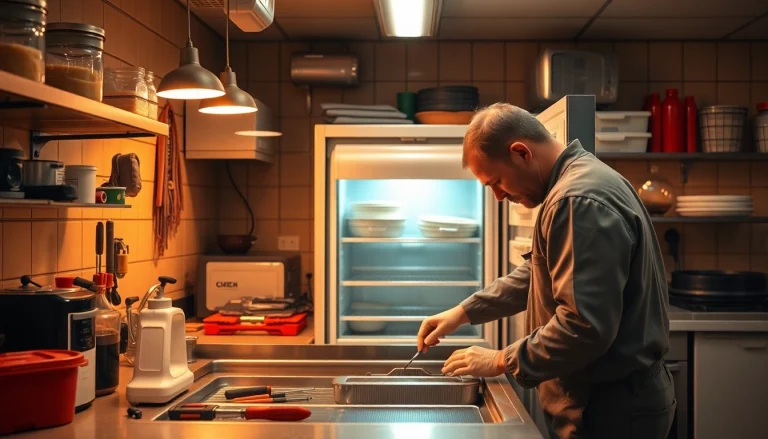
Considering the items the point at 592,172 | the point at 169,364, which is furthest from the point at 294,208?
the point at 592,172

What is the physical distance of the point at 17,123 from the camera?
197 cm

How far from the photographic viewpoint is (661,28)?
12.6ft

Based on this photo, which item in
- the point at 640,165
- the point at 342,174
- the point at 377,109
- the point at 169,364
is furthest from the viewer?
the point at 640,165

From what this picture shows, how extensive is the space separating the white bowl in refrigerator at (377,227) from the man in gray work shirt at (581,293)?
1.57 m

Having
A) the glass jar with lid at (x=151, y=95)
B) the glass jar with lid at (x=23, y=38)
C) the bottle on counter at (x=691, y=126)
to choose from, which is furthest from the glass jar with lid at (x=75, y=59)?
the bottle on counter at (x=691, y=126)

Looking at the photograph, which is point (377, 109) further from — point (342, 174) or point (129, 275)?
point (129, 275)

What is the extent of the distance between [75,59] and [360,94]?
2.45 metres

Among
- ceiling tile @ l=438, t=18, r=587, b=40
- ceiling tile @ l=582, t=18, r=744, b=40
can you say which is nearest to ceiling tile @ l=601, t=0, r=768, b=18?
ceiling tile @ l=582, t=18, r=744, b=40

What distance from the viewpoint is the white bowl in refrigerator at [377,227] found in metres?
3.51

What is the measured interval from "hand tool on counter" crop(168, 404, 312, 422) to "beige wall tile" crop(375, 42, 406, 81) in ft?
8.55

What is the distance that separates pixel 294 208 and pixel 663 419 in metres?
2.68

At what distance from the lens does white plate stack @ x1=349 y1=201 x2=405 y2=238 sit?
3.51 m

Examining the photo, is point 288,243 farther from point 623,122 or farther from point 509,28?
point 623,122

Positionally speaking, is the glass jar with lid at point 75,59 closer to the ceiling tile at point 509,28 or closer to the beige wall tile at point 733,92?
the ceiling tile at point 509,28
